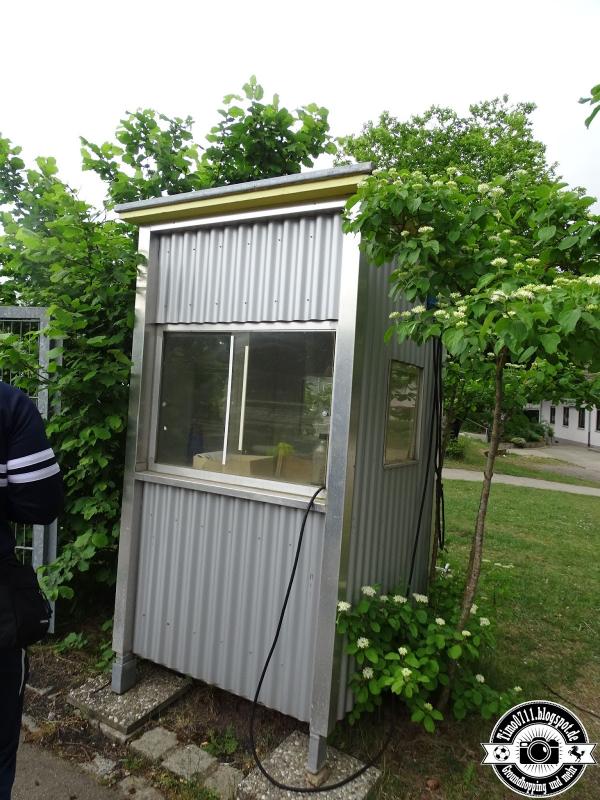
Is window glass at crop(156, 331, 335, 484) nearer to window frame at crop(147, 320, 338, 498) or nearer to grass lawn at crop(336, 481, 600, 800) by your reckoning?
window frame at crop(147, 320, 338, 498)

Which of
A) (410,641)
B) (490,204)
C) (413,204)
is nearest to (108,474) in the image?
(410,641)

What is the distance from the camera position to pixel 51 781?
289 cm

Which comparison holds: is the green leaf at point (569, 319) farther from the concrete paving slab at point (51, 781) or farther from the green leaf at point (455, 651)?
the concrete paving slab at point (51, 781)

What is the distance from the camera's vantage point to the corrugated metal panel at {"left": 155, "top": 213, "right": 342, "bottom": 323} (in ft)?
10.2

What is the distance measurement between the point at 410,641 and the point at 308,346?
189cm

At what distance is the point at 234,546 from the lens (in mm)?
3330

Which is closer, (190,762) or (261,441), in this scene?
(190,762)

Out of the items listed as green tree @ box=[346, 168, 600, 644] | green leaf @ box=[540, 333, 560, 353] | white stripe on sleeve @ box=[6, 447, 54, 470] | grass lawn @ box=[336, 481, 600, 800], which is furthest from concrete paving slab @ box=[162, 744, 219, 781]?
green leaf @ box=[540, 333, 560, 353]

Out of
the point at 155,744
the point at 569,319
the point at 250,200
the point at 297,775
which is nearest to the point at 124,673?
the point at 155,744

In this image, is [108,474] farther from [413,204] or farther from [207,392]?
[413,204]

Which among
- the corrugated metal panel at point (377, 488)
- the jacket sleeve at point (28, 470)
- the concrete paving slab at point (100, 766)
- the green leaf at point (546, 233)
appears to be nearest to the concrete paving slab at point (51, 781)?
the concrete paving slab at point (100, 766)

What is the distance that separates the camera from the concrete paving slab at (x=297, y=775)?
274 cm

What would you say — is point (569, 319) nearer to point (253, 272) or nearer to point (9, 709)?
→ point (253, 272)

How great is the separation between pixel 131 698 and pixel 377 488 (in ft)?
7.23
